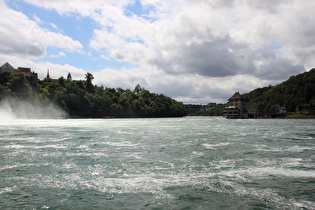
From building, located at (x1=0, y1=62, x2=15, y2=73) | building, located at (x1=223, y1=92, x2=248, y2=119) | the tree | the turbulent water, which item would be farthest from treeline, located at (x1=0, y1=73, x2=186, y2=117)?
the turbulent water

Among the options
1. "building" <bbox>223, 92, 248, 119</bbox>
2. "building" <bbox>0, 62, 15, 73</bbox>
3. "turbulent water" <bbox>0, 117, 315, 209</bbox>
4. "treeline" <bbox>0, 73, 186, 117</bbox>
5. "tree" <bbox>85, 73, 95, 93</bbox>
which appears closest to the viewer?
"turbulent water" <bbox>0, 117, 315, 209</bbox>

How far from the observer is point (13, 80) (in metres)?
144

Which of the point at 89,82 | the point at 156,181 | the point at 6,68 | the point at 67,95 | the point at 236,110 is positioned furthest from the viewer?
the point at 89,82

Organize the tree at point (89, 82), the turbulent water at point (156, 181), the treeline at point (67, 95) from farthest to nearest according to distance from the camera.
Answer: the tree at point (89, 82), the treeline at point (67, 95), the turbulent water at point (156, 181)

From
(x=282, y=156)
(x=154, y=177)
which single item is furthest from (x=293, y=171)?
(x=154, y=177)

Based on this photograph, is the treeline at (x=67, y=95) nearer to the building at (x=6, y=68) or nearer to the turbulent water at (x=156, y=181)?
the building at (x=6, y=68)

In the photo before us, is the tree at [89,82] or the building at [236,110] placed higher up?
the tree at [89,82]

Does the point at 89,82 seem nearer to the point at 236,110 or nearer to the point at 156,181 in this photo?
the point at 236,110

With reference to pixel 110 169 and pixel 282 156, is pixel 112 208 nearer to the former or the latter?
pixel 110 169

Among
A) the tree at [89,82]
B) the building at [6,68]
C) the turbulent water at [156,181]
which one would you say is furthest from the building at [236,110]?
the turbulent water at [156,181]

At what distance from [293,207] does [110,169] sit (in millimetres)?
9915

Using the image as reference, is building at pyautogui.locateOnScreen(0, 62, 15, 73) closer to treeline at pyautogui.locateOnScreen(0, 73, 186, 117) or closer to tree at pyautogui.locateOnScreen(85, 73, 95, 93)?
treeline at pyautogui.locateOnScreen(0, 73, 186, 117)

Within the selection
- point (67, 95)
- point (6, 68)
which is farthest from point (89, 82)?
point (6, 68)

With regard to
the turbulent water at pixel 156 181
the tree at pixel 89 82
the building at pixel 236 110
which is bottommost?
the turbulent water at pixel 156 181
